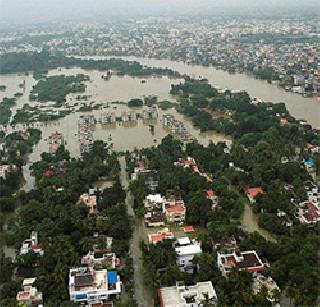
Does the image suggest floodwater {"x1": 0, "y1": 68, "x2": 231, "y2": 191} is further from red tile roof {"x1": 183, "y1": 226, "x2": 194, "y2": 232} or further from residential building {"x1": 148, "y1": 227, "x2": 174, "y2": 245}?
red tile roof {"x1": 183, "y1": 226, "x2": 194, "y2": 232}

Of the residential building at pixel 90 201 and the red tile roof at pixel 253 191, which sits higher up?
the red tile roof at pixel 253 191

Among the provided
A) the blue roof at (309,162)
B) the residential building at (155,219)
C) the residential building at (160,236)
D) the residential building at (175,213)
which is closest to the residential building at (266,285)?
the residential building at (160,236)

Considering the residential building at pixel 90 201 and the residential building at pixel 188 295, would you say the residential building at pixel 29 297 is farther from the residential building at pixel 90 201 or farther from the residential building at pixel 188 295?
the residential building at pixel 90 201

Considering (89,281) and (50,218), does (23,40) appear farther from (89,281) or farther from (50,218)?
(89,281)

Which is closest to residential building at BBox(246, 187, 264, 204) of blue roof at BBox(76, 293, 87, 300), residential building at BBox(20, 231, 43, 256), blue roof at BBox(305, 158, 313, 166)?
blue roof at BBox(305, 158, 313, 166)

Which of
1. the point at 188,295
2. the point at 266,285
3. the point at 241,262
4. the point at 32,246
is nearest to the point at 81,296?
the point at 188,295

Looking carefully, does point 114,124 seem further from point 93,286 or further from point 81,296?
point 81,296
